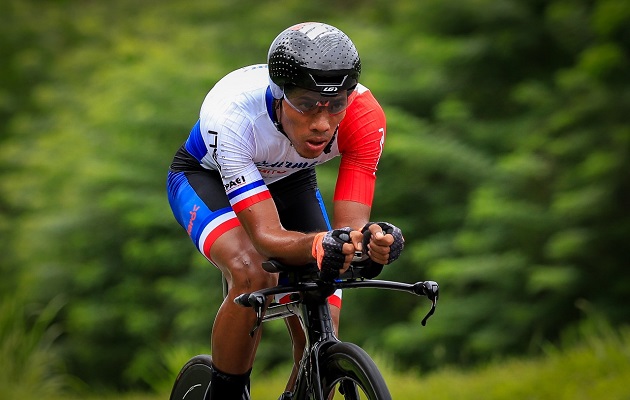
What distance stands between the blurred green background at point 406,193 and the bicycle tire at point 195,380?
450 centimetres

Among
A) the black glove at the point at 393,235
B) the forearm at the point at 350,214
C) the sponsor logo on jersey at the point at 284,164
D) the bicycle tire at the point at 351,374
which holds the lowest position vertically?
the bicycle tire at the point at 351,374

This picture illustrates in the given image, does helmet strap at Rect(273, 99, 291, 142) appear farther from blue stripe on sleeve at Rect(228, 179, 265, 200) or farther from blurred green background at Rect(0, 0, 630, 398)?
blurred green background at Rect(0, 0, 630, 398)

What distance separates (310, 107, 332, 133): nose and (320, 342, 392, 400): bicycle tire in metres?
0.86

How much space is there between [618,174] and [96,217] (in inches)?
356

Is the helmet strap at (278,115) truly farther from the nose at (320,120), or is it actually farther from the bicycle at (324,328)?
the bicycle at (324,328)

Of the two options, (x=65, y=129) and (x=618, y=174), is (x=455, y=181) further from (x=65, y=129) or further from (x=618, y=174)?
(x=65, y=129)

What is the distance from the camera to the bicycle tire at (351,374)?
11.4 ft

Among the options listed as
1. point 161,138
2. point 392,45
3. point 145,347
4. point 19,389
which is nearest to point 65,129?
point 161,138

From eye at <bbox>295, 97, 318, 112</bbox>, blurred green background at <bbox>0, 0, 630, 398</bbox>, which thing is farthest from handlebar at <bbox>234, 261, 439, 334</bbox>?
blurred green background at <bbox>0, 0, 630, 398</bbox>

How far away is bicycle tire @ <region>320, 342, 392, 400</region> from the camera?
11.4 feet

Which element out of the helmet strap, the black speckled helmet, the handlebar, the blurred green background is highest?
the black speckled helmet

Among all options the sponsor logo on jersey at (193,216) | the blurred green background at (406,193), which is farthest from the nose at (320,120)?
the blurred green background at (406,193)

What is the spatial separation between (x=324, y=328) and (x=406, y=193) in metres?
9.32

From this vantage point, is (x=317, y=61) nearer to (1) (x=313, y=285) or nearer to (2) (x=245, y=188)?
(2) (x=245, y=188)
